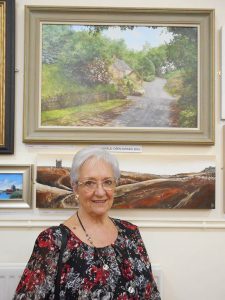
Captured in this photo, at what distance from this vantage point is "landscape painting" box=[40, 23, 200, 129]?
6.73 ft

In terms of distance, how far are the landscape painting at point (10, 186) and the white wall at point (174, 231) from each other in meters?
0.08

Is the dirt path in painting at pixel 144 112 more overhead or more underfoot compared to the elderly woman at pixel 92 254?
more overhead

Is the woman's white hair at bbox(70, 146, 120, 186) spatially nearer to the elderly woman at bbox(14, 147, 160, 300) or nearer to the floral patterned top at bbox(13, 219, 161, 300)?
the elderly woman at bbox(14, 147, 160, 300)

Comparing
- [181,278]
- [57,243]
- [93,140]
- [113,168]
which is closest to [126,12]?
[93,140]

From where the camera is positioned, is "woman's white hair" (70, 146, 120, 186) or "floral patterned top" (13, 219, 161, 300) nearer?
"floral patterned top" (13, 219, 161, 300)

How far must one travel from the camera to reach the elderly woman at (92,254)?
150 cm

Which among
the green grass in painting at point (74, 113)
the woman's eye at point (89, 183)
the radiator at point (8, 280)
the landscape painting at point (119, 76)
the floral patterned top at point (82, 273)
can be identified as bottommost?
the radiator at point (8, 280)

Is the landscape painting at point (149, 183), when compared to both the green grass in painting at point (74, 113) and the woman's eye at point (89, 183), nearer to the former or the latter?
the green grass in painting at point (74, 113)

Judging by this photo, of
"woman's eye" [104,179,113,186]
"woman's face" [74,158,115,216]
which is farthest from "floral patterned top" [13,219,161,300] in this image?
"woman's eye" [104,179,113,186]

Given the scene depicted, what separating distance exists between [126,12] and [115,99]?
0.44 meters

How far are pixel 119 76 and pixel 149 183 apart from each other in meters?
0.57

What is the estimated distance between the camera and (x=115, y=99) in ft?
6.79

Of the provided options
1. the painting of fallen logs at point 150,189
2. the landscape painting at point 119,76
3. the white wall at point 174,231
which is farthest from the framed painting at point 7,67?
the painting of fallen logs at point 150,189

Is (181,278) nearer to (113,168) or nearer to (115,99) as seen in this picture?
(113,168)
